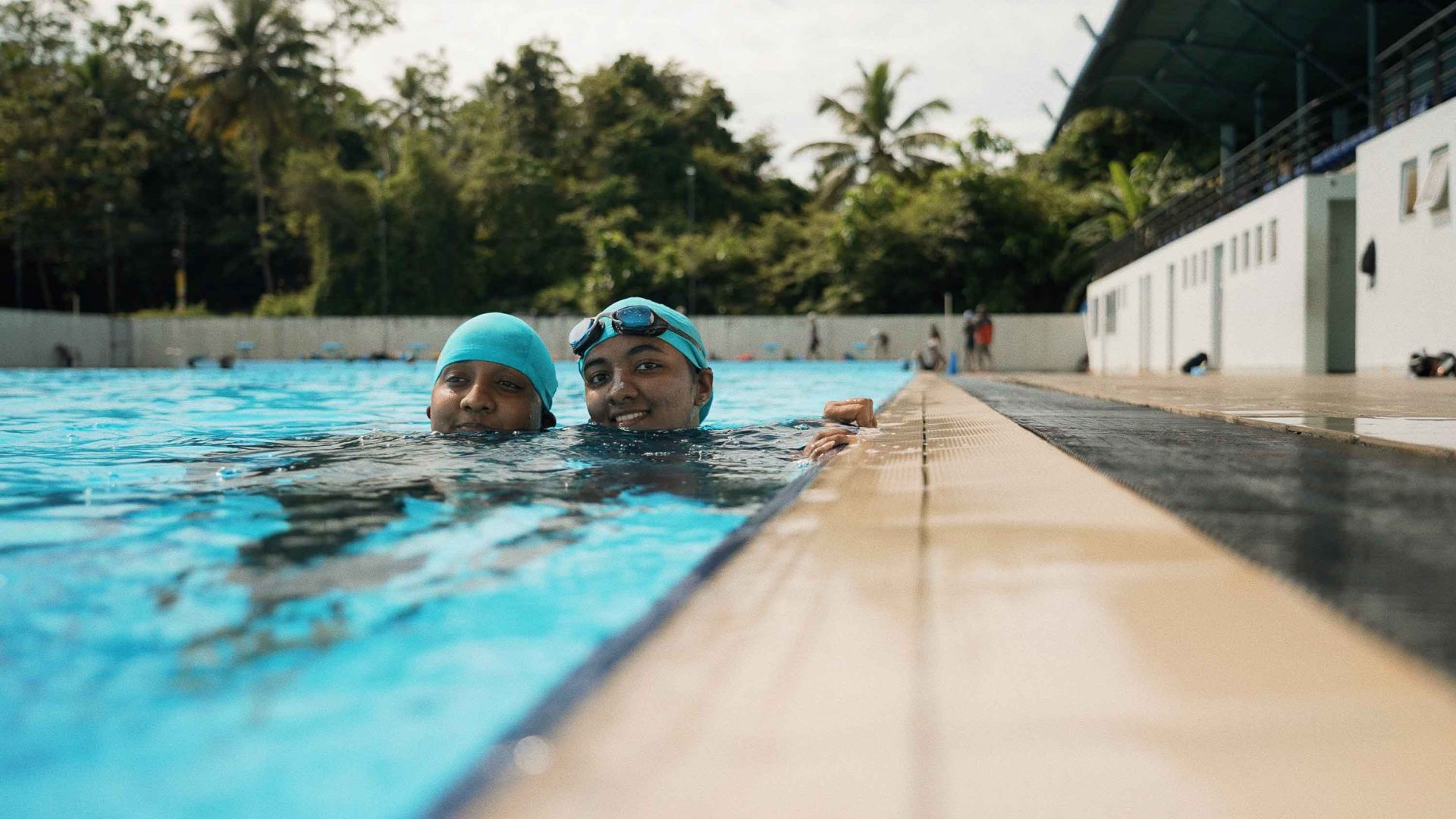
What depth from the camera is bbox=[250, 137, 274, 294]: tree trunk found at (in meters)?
39.5

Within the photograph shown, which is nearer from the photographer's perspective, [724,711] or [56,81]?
[724,711]

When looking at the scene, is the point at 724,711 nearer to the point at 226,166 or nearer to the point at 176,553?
the point at 176,553

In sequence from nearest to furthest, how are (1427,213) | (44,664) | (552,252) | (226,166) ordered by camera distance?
(44,664)
(1427,213)
(552,252)
(226,166)

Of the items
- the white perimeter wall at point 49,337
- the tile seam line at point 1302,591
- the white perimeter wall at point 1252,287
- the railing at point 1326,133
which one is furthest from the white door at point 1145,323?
the white perimeter wall at point 49,337

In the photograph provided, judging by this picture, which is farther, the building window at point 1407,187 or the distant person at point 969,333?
the distant person at point 969,333

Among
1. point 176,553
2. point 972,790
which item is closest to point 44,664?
point 176,553

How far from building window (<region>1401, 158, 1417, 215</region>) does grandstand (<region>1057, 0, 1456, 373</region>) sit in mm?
13

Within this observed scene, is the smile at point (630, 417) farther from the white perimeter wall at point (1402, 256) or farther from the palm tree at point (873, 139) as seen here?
the palm tree at point (873, 139)

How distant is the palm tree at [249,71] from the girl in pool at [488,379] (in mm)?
38543

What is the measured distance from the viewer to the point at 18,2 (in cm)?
3691

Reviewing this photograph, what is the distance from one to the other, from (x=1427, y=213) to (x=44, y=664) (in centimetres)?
1289

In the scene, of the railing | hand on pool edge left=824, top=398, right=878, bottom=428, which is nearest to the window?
the railing

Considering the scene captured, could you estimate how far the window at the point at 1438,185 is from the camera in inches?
408

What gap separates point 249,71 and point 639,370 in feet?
130
